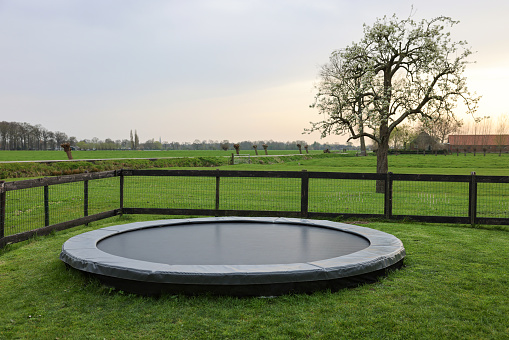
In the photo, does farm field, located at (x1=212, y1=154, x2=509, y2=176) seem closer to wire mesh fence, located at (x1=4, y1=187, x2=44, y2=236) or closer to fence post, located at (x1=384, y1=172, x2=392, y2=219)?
wire mesh fence, located at (x1=4, y1=187, x2=44, y2=236)

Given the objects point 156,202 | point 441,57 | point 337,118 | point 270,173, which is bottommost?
point 156,202

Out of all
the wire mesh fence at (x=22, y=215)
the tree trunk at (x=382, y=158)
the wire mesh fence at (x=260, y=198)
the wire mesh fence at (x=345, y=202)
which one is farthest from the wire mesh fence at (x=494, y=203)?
the wire mesh fence at (x=22, y=215)

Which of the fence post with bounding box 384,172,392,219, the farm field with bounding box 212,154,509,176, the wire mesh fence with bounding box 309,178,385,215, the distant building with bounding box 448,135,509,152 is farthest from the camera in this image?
the distant building with bounding box 448,135,509,152

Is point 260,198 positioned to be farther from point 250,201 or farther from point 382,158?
point 382,158

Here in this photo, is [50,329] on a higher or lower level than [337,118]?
lower

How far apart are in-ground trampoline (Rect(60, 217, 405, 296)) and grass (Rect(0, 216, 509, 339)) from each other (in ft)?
0.36

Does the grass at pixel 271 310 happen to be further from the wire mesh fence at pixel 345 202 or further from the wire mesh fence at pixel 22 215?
the wire mesh fence at pixel 345 202

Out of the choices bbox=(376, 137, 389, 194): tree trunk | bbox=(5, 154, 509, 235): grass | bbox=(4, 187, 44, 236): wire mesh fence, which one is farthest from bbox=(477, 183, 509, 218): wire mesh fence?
bbox=(4, 187, 44, 236): wire mesh fence

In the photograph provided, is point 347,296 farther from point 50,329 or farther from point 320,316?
point 50,329

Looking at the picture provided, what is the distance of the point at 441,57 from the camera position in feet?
39.4

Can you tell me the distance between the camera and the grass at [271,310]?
9.47 feet

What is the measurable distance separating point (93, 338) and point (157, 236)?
8.31 feet

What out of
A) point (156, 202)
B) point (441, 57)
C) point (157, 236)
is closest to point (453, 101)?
point (441, 57)

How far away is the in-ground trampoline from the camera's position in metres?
3.43
